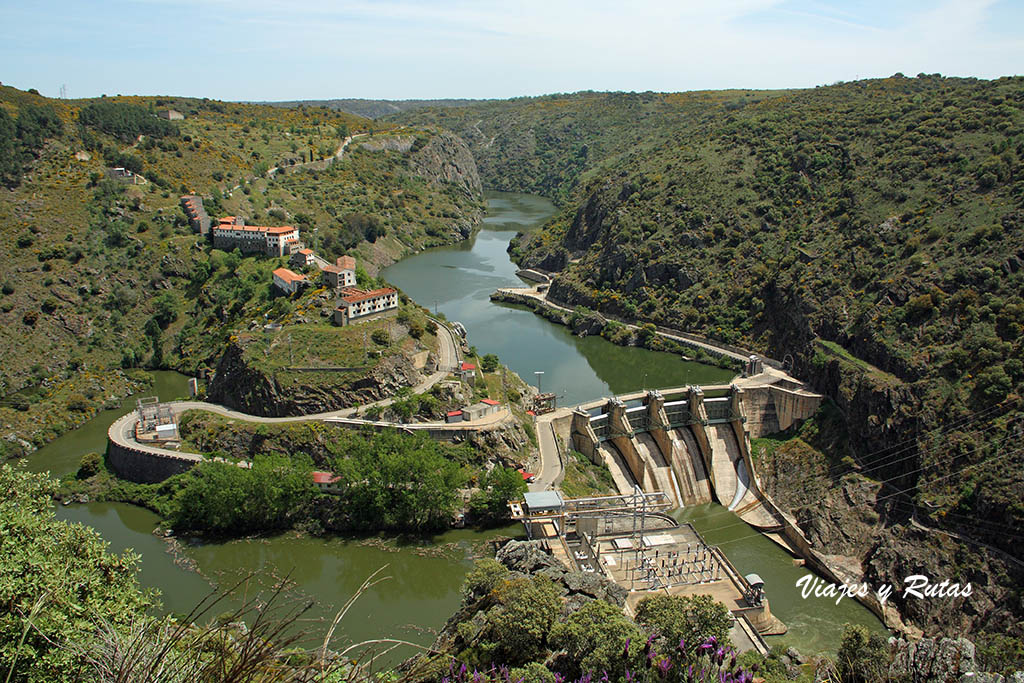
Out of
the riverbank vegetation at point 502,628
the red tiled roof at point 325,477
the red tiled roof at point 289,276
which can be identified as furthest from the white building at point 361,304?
the riverbank vegetation at point 502,628

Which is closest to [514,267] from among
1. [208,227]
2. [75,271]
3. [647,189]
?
[647,189]

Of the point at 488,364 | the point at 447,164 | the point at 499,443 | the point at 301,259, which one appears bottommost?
the point at 499,443

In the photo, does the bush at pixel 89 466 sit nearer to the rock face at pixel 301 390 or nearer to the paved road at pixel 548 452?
the rock face at pixel 301 390

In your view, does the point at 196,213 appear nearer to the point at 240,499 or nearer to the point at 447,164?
the point at 240,499

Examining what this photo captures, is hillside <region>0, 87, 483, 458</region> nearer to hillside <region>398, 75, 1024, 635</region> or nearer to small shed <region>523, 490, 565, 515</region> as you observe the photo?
small shed <region>523, 490, 565, 515</region>

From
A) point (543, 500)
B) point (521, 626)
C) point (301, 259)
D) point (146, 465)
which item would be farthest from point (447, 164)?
point (521, 626)

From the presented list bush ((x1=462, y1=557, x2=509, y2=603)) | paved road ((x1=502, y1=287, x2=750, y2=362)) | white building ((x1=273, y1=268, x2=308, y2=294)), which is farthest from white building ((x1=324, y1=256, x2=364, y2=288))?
paved road ((x1=502, y1=287, x2=750, y2=362))

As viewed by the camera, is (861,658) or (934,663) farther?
(861,658)
